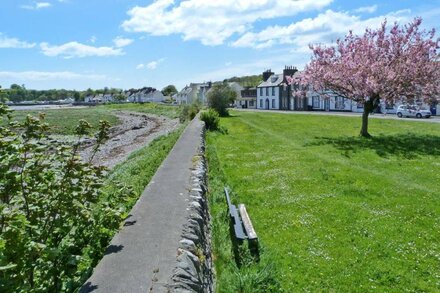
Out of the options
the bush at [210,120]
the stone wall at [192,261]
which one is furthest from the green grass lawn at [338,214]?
the bush at [210,120]

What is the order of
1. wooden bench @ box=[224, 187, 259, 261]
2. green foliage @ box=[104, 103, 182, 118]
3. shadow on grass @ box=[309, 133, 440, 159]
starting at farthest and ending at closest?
green foliage @ box=[104, 103, 182, 118], shadow on grass @ box=[309, 133, 440, 159], wooden bench @ box=[224, 187, 259, 261]

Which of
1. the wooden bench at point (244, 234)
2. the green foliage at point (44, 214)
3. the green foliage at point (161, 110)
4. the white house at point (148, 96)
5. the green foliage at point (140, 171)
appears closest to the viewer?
the green foliage at point (44, 214)

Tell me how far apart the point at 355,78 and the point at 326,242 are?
1922 cm

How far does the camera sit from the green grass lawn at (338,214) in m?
7.25

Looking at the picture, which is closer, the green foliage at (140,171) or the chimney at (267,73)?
the green foliage at (140,171)

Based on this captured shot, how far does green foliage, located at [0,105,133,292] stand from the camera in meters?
3.62

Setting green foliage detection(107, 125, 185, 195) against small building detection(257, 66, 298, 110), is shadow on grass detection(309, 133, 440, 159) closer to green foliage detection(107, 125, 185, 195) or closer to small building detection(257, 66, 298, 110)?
green foliage detection(107, 125, 185, 195)

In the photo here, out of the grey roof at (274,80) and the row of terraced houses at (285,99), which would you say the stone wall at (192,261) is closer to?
the row of terraced houses at (285,99)

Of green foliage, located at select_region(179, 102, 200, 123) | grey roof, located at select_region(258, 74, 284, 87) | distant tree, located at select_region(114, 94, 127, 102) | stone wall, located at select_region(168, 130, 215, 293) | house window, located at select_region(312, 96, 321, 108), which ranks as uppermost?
grey roof, located at select_region(258, 74, 284, 87)

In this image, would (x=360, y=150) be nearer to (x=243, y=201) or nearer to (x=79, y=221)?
(x=243, y=201)

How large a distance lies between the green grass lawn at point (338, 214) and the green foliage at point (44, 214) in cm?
252

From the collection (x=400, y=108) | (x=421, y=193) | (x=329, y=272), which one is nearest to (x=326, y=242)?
(x=329, y=272)

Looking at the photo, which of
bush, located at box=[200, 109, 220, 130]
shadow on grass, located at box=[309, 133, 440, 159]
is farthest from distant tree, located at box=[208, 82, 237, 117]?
shadow on grass, located at box=[309, 133, 440, 159]

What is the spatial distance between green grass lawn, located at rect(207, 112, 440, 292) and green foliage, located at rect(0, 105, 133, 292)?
8.27 feet
